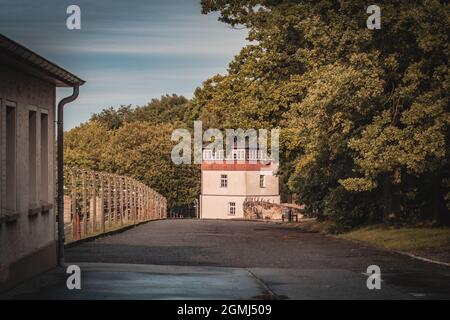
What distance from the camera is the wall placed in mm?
18266

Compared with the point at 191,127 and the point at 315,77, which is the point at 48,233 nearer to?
the point at 315,77

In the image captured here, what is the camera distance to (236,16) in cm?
5500

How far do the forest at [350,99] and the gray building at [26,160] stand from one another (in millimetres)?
13478

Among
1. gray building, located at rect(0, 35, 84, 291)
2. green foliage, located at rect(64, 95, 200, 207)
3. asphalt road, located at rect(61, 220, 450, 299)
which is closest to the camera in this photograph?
gray building, located at rect(0, 35, 84, 291)

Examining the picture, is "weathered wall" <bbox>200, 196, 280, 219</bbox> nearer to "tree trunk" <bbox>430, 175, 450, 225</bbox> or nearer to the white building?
the white building

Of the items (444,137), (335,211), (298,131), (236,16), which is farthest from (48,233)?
(236,16)

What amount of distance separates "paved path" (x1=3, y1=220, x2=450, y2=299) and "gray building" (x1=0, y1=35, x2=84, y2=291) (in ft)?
2.03

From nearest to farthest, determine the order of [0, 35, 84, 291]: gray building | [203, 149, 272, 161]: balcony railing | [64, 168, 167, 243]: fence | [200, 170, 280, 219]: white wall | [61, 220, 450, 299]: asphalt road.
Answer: [0, 35, 84, 291]: gray building < [61, 220, 450, 299]: asphalt road < [64, 168, 167, 243]: fence < [200, 170, 280, 219]: white wall < [203, 149, 272, 161]: balcony railing

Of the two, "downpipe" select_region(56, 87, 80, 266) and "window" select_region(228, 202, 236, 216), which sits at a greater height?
"downpipe" select_region(56, 87, 80, 266)

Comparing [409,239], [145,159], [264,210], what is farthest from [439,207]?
[145,159]

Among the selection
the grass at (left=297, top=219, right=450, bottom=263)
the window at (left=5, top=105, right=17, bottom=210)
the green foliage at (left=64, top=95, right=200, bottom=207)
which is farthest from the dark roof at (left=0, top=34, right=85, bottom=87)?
the green foliage at (left=64, top=95, right=200, bottom=207)

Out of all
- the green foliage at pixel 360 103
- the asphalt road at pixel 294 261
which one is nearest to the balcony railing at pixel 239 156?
the green foliage at pixel 360 103

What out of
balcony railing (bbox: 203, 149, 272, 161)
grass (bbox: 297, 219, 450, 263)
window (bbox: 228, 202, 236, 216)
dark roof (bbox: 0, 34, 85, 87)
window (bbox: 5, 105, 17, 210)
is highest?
balcony railing (bbox: 203, 149, 272, 161)
